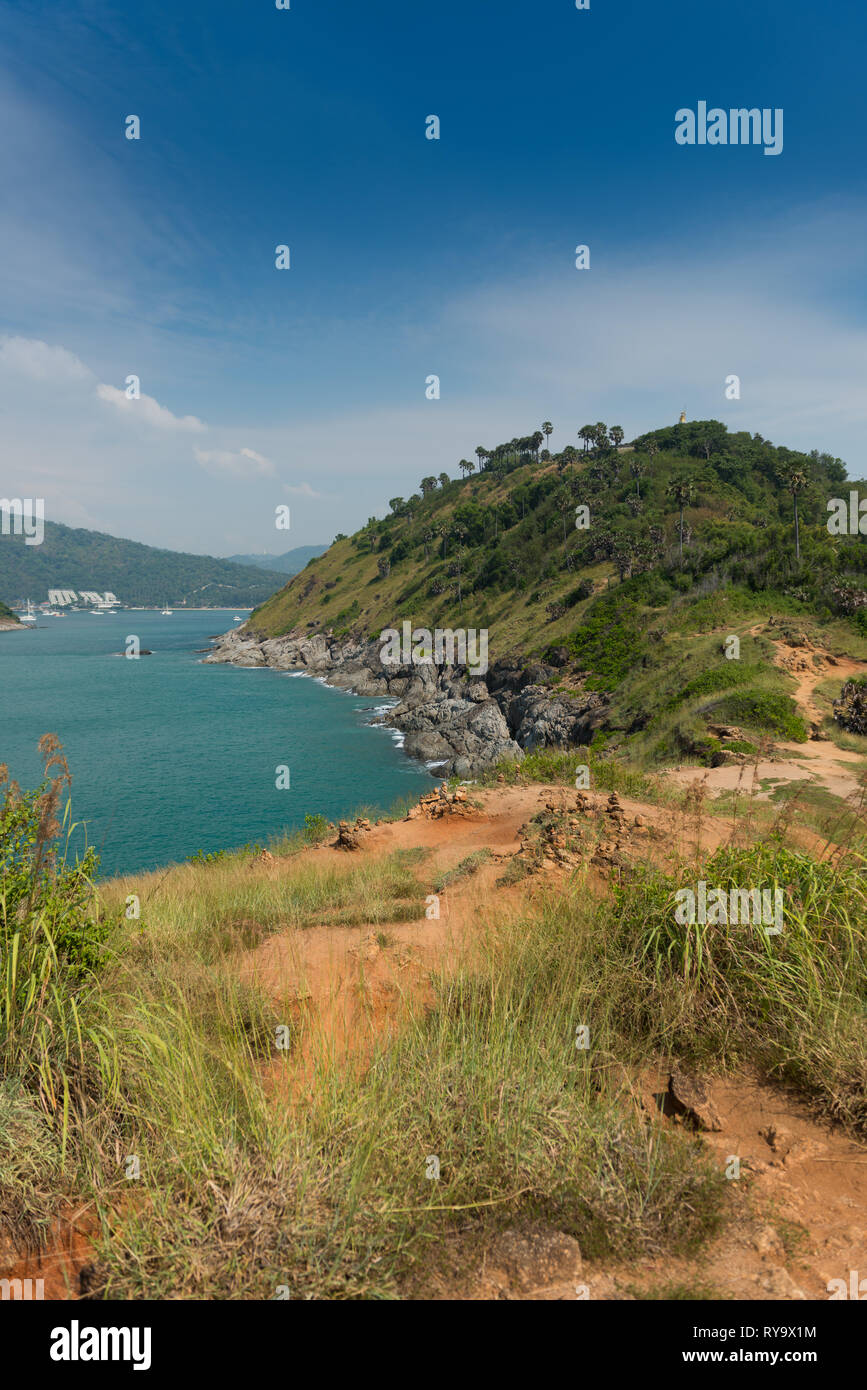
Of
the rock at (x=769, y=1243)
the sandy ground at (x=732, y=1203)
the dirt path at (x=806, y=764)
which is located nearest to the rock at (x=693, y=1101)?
the sandy ground at (x=732, y=1203)

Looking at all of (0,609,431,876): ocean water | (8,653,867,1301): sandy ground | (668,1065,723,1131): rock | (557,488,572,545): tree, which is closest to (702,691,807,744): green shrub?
(0,609,431,876): ocean water

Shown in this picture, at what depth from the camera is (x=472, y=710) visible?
49438 millimetres

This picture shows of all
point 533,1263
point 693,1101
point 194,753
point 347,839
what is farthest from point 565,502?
point 533,1263

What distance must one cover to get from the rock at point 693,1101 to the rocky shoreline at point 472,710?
67.5ft

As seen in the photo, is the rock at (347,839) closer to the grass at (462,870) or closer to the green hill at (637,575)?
the grass at (462,870)

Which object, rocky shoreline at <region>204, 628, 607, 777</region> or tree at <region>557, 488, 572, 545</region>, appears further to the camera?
tree at <region>557, 488, 572, 545</region>

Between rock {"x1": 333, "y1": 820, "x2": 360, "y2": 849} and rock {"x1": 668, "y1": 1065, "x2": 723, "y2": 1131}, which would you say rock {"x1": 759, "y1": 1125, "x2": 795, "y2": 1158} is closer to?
rock {"x1": 668, "y1": 1065, "x2": 723, "y2": 1131}

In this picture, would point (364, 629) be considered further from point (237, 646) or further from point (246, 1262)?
point (246, 1262)

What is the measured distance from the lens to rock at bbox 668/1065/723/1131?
12.7 feet

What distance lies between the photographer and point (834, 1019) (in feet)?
13.4

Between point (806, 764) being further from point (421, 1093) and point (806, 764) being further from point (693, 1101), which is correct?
point (421, 1093)

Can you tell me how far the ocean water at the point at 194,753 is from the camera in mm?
32281

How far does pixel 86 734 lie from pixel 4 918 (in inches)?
2145

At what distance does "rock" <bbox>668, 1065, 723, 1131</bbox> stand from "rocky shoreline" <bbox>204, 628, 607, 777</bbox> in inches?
810
